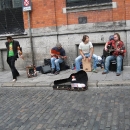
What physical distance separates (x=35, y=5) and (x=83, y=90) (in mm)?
4905

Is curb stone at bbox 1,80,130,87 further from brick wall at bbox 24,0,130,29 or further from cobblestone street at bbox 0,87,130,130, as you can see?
brick wall at bbox 24,0,130,29

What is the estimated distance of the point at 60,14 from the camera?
9.85 m

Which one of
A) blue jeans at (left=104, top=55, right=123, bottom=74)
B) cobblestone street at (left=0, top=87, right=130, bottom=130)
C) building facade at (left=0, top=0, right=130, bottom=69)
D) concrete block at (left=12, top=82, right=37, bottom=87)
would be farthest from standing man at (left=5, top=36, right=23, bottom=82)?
blue jeans at (left=104, top=55, right=123, bottom=74)

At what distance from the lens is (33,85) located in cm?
779

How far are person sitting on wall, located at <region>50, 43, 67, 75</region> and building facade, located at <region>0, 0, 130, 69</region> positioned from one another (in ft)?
1.97

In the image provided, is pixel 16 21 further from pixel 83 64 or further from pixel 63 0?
pixel 83 64

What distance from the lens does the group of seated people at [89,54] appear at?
814 centimetres

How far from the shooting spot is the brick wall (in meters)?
9.09

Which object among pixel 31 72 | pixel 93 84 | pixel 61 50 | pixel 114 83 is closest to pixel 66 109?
pixel 93 84

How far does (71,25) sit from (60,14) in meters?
0.66

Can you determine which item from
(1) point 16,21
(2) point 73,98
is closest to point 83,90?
(2) point 73,98

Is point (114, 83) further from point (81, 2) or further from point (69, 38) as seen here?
point (81, 2)

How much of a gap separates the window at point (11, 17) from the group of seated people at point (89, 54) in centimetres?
233

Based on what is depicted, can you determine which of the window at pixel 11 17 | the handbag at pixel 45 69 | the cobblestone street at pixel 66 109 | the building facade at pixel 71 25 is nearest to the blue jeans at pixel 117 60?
the building facade at pixel 71 25
